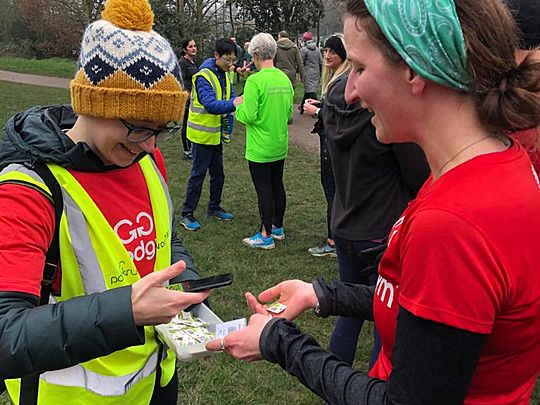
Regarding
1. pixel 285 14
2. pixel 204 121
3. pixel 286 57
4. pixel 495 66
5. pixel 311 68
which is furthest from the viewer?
pixel 285 14

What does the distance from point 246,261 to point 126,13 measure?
3.89 m

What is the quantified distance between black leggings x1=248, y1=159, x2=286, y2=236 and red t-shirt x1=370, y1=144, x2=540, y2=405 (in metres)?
4.51

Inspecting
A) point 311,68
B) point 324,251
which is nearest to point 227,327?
point 324,251

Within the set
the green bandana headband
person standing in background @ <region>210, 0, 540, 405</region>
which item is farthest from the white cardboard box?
the green bandana headband

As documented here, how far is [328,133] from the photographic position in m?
3.26

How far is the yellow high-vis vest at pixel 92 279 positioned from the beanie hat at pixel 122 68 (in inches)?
9.4

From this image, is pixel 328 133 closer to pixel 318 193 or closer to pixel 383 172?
pixel 383 172

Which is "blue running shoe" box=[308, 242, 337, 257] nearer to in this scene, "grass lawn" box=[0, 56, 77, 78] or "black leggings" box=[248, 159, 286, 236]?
"black leggings" box=[248, 159, 286, 236]

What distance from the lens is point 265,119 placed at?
5.54 m

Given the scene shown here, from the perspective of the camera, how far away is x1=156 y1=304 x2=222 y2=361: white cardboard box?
1.73 metres

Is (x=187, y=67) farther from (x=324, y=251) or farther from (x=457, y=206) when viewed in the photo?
(x=457, y=206)

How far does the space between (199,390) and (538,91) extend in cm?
284

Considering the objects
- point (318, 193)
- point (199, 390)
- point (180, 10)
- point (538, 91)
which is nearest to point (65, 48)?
point (180, 10)

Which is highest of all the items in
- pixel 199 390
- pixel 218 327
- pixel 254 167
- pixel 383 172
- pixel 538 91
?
pixel 538 91
